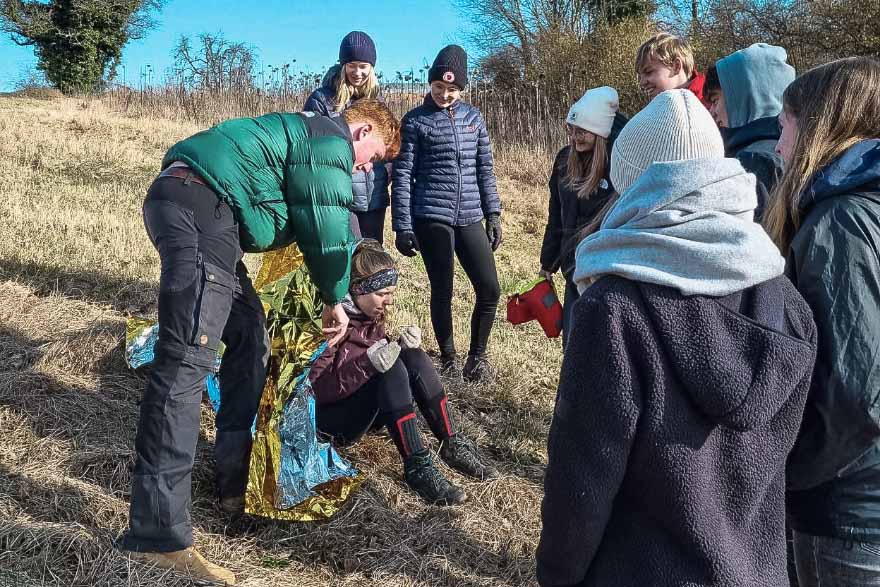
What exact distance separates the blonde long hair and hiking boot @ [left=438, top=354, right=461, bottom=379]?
5.53ft

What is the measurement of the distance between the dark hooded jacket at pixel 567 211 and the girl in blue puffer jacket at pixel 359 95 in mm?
1125

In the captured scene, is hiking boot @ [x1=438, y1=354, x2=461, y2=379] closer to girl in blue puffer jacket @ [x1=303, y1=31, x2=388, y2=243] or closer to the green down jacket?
girl in blue puffer jacket @ [x1=303, y1=31, x2=388, y2=243]

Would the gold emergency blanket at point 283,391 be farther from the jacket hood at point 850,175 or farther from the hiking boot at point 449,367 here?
the jacket hood at point 850,175

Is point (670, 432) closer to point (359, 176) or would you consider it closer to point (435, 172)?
point (435, 172)

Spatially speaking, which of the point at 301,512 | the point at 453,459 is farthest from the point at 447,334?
the point at 301,512

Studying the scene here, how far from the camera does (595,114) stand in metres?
3.58

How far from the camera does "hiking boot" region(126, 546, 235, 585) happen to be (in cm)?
243

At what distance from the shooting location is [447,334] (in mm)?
4766

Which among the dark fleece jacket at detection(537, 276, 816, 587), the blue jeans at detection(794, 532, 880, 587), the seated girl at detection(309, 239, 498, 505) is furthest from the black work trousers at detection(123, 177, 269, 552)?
the blue jeans at detection(794, 532, 880, 587)

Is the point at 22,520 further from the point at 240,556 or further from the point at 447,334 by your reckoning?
the point at 447,334

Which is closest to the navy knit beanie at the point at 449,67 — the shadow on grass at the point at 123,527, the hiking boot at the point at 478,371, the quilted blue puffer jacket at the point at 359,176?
the quilted blue puffer jacket at the point at 359,176

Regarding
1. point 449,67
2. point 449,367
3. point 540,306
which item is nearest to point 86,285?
point 449,367

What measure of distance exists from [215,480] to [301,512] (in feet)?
1.35

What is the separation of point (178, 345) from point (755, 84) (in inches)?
85.6
